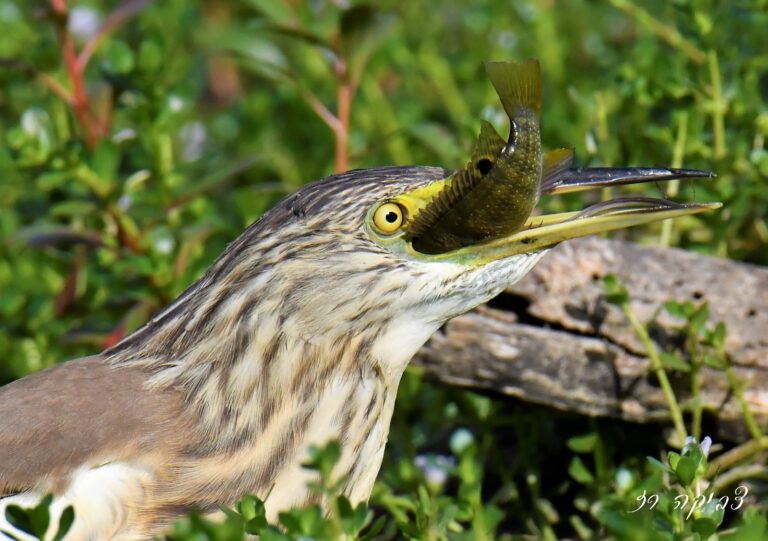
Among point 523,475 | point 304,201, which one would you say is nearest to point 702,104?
point 523,475

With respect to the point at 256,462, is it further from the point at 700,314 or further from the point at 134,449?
the point at 700,314

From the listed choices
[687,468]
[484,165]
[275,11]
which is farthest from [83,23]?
[687,468]

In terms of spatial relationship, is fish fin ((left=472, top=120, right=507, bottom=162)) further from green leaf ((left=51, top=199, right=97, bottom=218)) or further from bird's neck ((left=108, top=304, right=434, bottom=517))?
green leaf ((left=51, top=199, right=97, bottom=218))

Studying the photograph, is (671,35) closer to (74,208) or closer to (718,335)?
(718,335)

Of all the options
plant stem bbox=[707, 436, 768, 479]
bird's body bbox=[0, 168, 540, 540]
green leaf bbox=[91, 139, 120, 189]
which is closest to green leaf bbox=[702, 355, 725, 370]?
plant stem bbox=[707, 436, 768, 479]

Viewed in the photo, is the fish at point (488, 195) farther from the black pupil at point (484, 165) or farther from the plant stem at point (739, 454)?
the plant stem at point (739, 454)

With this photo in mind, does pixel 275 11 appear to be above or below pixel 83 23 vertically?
above
